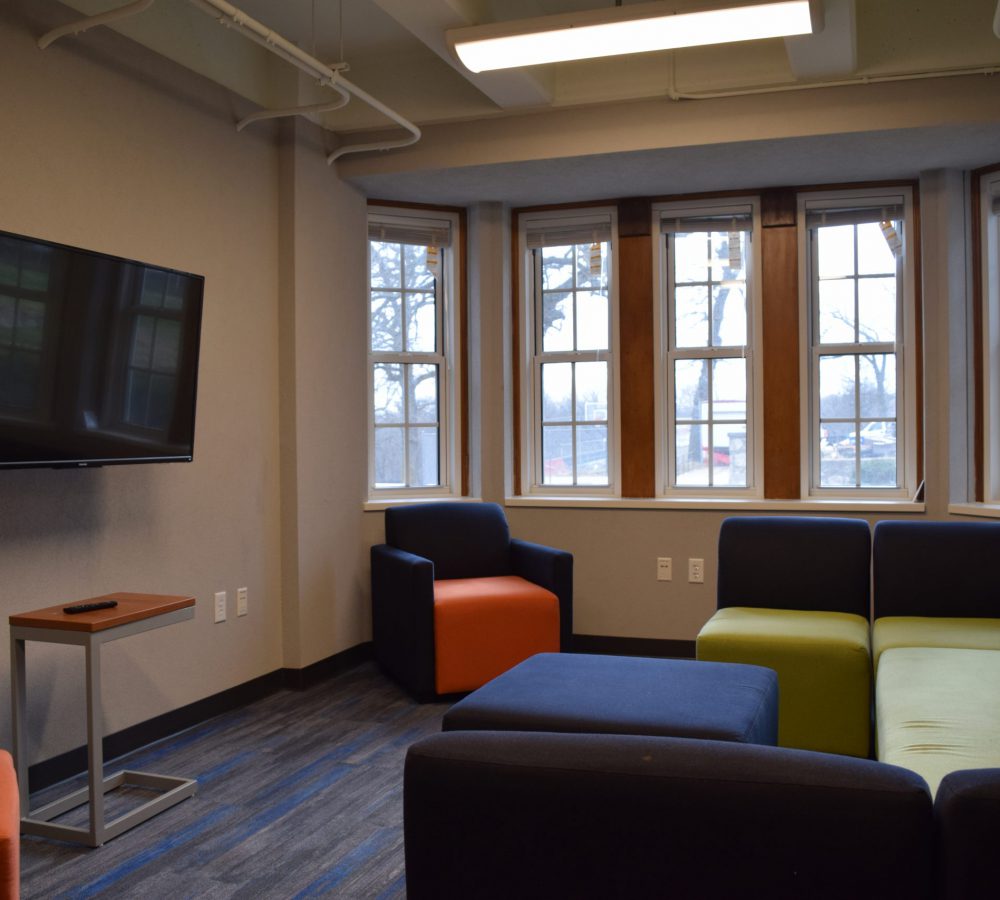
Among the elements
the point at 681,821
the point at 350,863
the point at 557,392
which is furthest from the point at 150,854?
the point at 557,392

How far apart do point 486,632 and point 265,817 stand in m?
1.47

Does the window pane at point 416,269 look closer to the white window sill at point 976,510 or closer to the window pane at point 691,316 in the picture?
the window pane at point 691,316

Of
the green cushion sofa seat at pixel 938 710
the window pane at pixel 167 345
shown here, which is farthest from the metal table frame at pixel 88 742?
the green cushion sofa seat at pixel 938 710

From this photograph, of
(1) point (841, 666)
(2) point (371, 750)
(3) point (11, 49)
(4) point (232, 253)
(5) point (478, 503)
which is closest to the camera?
(3) point (11, 49)

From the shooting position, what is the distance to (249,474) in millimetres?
4402

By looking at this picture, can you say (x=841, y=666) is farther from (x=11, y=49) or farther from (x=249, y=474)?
(x=11, y=49)

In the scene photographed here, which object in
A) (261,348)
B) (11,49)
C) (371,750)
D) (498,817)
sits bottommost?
(371,750)

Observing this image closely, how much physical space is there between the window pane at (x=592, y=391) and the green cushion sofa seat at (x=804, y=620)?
1443mm

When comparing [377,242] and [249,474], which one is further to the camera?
[377,242]

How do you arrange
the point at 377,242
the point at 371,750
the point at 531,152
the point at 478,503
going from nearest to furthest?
the point at 371,750
the point at 531,152
the point at 478,503
the point at 377,242

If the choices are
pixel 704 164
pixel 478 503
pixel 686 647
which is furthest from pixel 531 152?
pixel 686 647

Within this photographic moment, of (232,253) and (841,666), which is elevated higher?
(232,253)

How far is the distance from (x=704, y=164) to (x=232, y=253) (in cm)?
225

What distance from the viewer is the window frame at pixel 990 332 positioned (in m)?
4.79
